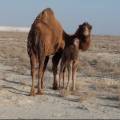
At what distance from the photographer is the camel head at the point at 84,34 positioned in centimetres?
1578

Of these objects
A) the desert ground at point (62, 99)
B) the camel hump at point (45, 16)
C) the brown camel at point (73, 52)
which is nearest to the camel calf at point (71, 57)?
the brown camel at point (73, 52)

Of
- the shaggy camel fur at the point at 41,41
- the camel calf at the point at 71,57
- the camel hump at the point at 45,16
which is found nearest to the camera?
the shaggy camel fur at the point at 41,41

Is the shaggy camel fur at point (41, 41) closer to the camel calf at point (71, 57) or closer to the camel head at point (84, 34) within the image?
the camel calf at point (71, 57)

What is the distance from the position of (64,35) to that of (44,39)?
1.63 meters

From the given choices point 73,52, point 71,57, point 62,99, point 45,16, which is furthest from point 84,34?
point 62,99

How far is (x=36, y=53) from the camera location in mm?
15086

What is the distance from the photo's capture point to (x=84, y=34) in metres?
16.0

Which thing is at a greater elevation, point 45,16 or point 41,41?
point 45,16

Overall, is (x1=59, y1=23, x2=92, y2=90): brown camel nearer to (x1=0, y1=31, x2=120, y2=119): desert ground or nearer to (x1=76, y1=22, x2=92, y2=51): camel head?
(x1=76, y1=22, x2=92, y2=51): camel head

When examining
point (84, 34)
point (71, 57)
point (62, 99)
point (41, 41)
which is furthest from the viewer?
point (84, 34)

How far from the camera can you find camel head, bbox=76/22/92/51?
15776 millimetres

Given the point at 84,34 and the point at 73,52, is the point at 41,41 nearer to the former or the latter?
the point at 73,52

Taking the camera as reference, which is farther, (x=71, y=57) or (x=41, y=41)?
(x=71, y=57)

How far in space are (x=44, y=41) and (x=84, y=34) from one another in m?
1.54
